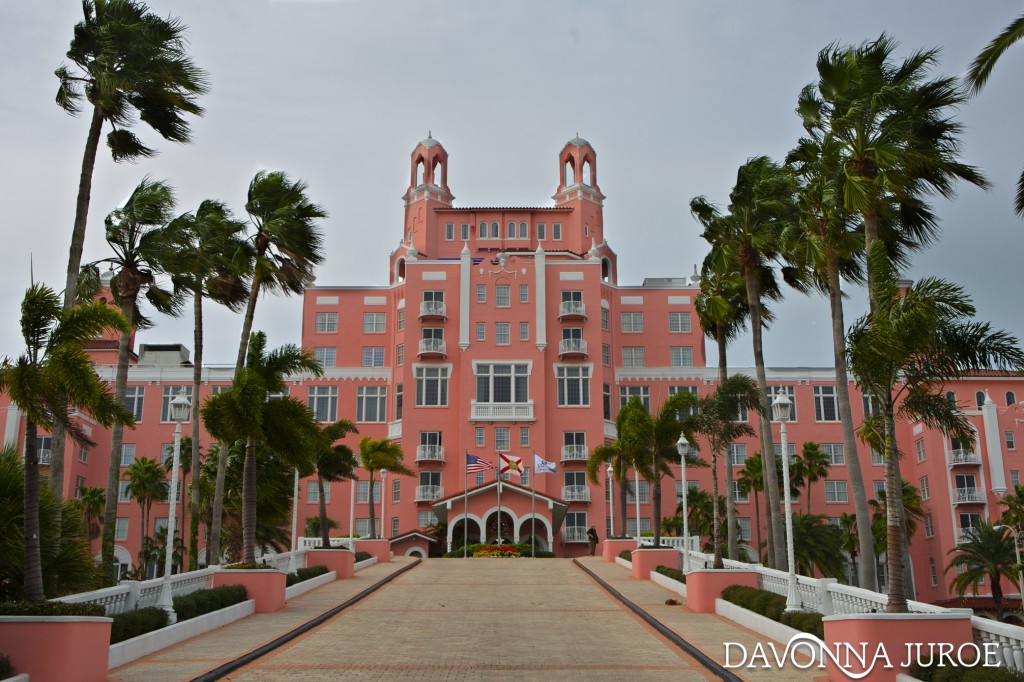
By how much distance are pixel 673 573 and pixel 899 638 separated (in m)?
15.7

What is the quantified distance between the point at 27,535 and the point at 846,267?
63.2 feet

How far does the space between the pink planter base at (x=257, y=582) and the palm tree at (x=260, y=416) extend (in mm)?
746

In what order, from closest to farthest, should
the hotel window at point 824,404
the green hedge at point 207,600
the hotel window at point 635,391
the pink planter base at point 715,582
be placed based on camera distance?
the green hedge at point 207,600
the pink planter base at point 715,582
the hotel window at point 635,391
the hotel window at point 824,404

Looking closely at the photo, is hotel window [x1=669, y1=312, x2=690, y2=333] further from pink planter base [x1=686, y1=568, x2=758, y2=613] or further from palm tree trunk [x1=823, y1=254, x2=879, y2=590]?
pink planter base [x1=686, y1=568, x2=758, y2=613]

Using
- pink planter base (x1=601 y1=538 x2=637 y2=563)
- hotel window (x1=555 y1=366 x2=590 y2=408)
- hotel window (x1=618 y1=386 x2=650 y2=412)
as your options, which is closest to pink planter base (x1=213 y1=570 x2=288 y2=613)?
pink planter base (x1=601 y1=538 x2=637 y2=563)

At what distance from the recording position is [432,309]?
206 feet

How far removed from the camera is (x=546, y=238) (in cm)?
7262

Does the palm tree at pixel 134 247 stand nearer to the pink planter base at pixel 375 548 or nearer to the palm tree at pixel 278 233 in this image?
the palm tree at pixel 278 233

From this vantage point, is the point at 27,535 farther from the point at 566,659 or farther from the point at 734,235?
the point at 734,235

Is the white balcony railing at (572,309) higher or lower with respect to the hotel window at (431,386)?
higher

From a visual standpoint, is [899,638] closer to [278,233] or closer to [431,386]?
[278,233]

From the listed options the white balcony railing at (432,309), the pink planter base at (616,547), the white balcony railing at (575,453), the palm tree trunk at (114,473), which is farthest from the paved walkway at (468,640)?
the white balcony railing at (432,309)

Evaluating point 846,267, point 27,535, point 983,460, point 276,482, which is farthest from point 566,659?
point 983,460

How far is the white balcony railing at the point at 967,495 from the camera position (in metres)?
58.6
